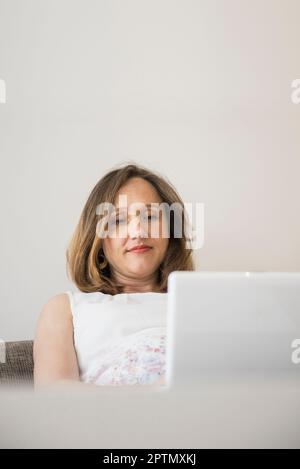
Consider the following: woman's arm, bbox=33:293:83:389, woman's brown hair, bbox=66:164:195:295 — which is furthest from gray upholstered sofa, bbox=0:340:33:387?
woman's brown hair, bbox=66:164:195:295

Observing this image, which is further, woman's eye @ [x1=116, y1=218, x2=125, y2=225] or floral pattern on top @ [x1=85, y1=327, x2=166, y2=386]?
woman's eye @ [x1=116, y1=218, x2=125, y2=225]

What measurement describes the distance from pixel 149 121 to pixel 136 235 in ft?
2.67

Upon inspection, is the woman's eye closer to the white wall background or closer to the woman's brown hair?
the woman's brown hair

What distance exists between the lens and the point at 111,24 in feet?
7.38

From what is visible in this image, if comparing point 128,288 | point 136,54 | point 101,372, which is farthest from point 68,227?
point 101,372

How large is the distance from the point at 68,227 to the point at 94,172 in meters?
0.25

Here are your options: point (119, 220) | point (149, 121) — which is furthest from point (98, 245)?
point (149, 121)

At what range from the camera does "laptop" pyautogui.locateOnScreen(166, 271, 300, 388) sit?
29.8 inches

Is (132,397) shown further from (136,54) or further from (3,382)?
(136,54)

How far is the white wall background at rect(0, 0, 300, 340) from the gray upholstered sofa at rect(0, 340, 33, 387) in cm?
65

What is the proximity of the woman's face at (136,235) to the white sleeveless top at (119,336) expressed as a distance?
11 cm

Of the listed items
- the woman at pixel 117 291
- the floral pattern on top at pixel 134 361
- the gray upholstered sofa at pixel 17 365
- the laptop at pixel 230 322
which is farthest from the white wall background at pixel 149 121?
the laptop at pixel 230 322

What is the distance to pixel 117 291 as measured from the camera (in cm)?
160

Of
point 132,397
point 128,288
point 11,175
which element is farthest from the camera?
point 11,175
